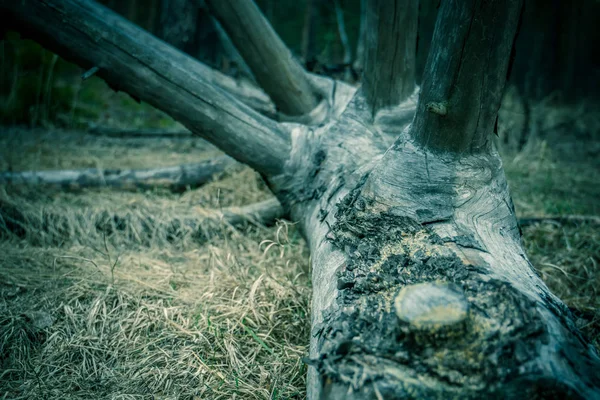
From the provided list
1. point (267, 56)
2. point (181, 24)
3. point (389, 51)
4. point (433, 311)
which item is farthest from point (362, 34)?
point (433, 311)

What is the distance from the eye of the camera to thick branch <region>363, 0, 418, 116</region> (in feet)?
6.76

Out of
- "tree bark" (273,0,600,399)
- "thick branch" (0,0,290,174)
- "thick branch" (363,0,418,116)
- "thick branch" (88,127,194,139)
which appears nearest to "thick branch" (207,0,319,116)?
"thick branch" (0,0,290,174)

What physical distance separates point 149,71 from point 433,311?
1.82m

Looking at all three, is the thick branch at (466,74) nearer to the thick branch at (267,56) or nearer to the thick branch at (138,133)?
the thick branch at (267,56)

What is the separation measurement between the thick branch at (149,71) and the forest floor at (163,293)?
0.55 metres

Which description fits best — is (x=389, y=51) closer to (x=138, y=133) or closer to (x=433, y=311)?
(x=433, y=311)

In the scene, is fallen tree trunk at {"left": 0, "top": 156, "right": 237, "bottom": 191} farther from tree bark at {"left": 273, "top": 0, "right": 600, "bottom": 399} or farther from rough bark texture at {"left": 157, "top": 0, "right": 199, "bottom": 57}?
tree bark at {"left": 273, "top": 0, "right": 600, "bottom": 399}

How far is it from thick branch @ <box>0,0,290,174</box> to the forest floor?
55 cm

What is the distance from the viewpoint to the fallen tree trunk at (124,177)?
10.5 feet

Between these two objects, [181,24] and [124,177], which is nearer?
[124,177]

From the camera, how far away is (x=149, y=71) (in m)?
2.04

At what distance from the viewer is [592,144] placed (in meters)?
5.67

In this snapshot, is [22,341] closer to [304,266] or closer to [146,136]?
[304,266]

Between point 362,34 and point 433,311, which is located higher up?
point 362,34
